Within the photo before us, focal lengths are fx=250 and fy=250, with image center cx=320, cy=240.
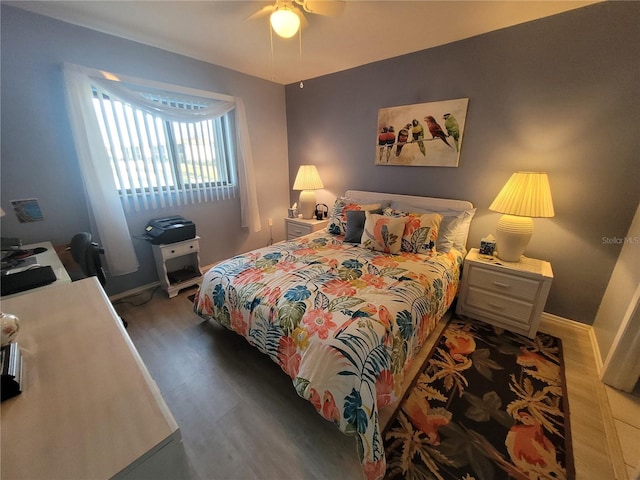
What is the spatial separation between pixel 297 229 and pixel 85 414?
111 inches

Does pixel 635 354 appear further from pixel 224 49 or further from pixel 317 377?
pixel 224 49

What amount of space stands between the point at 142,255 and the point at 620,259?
4221mm

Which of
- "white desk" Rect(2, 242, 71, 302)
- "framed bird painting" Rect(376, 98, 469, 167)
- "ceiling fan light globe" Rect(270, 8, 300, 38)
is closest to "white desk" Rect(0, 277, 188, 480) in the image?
"white desk" Rect(2, 242, 71, 302)

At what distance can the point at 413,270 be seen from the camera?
1.87 meters

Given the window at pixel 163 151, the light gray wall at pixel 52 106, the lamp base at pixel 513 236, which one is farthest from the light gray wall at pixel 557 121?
the light gray wall at pixel 52 106

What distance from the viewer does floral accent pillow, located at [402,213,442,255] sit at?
86.9 inches

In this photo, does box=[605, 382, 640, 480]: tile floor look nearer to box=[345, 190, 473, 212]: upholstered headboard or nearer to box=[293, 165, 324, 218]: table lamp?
box=[345, 190, 473, 212]: upholstered headboard

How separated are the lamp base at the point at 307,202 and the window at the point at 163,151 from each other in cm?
95

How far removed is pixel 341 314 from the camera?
1.35 meters

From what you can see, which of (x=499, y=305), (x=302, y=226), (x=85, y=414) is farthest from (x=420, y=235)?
(x=85, y=414)

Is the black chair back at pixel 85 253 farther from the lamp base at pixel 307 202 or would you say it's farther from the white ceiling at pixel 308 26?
the lamp base at pixel 307 202

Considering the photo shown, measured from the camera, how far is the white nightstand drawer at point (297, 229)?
10.6ft

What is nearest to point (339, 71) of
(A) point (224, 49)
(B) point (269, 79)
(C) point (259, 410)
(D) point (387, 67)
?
(D) point (387, 67)

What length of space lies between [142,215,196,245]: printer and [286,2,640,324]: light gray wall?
8.01 ft
